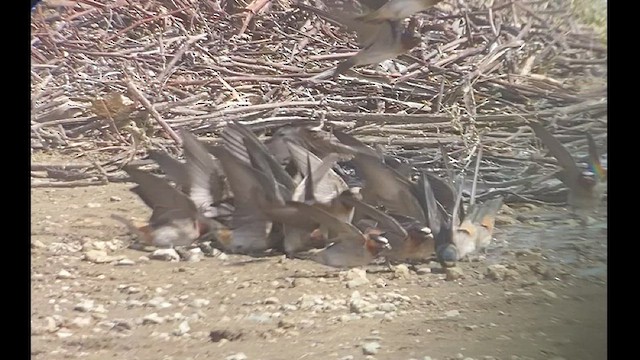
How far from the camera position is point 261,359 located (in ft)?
2.54

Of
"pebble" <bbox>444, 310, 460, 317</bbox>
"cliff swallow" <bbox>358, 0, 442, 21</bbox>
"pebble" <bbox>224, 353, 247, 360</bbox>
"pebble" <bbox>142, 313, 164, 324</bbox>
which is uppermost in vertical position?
"cliff swallow" <bbox>358, 0, 442, 21</bbox>

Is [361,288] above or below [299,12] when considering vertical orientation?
below

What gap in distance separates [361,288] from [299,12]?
1.30 feet

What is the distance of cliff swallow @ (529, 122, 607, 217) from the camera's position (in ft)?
2.59

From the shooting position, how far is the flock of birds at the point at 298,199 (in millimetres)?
778

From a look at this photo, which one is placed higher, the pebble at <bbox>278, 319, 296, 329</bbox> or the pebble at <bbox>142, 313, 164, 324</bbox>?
the pebble at <bbox>142, 313, 164, 324</bbox>

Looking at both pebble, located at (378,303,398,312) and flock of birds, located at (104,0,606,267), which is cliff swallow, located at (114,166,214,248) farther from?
pebble, located at (378,303,398,312)

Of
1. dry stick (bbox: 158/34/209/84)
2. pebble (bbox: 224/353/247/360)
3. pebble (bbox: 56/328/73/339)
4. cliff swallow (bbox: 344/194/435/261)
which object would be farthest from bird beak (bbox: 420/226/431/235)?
pebble (bbox: 56/328/73/339)

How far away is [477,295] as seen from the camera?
2.60 ft

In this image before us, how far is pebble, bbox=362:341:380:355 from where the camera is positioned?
2.53 feet

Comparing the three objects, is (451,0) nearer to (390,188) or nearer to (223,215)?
(390,188)

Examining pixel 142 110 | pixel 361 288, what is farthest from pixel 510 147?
pixel 142 110
